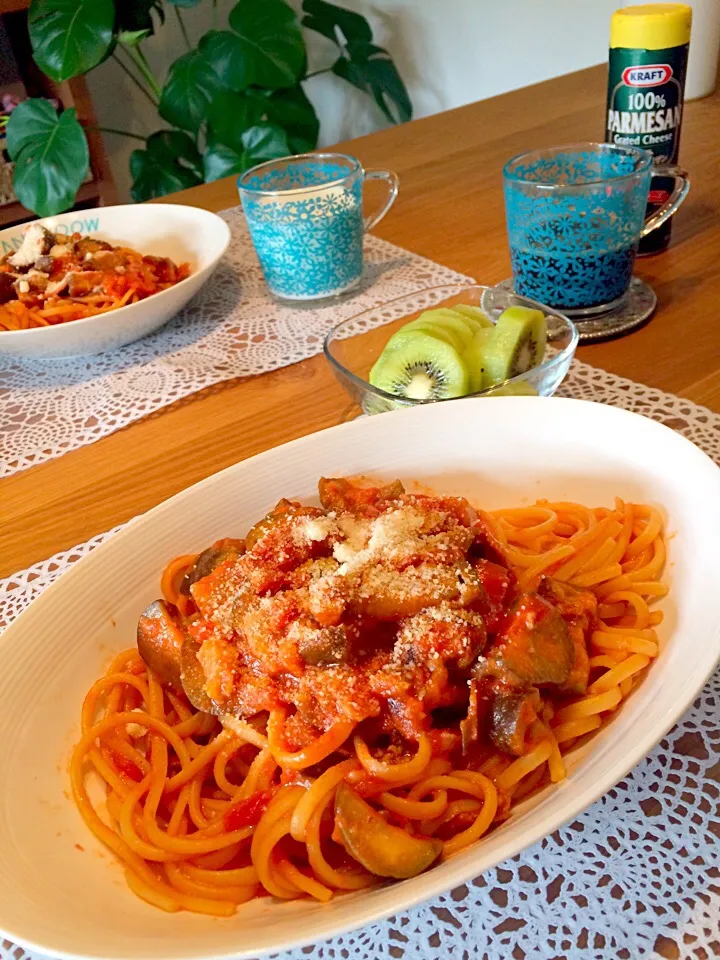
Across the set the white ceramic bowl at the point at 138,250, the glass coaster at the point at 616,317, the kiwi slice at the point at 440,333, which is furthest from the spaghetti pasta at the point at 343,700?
the white ceramic bowl at the point at 138,250

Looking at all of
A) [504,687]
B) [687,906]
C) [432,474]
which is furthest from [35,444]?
[687,906]

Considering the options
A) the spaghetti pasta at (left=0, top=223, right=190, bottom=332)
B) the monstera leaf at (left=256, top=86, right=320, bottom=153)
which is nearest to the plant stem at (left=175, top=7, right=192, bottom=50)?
the monstera leaf at (left=256, top=86, right=320, bottom=153)

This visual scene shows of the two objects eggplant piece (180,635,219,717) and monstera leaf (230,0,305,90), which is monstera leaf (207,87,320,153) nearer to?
monstera leaf (230,0,305,90)

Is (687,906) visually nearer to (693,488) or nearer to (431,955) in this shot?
(431,955)

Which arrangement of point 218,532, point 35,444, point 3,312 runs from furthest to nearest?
point 3,312, point 35,444, point 218,532

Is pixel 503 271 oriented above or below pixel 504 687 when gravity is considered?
below

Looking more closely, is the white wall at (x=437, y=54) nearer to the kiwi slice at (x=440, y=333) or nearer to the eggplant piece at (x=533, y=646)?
the kiwi slice at (x=440, y=333)

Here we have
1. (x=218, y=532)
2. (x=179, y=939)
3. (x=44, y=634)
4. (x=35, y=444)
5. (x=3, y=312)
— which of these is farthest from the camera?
(x=3, y=312)
